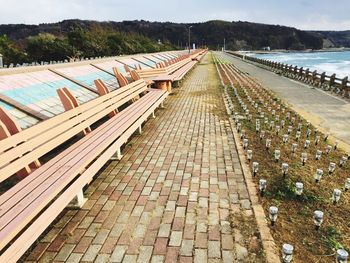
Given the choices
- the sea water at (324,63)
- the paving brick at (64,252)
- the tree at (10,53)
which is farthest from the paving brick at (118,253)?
the sea water at (324,63)

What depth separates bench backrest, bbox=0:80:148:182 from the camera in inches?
130

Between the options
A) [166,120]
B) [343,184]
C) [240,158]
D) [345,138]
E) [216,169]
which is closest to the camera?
[343,184]

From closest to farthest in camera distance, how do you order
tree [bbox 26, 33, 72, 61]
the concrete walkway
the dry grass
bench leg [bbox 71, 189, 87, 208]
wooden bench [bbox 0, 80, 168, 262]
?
wooden bench [bbox 0, 80, 168, 262]
the dry grass
bench leg [bbox 71, 189, 87, 208]
the concrete walkway
tree [bbox 26, 33, 72, 61]

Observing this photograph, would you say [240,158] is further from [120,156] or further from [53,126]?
[53,126]

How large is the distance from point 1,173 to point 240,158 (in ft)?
13.1

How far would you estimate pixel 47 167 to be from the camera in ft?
12.4

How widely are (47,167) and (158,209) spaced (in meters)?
1.48

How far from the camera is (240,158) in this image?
18.9 ft

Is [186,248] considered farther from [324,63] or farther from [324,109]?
[324,63]

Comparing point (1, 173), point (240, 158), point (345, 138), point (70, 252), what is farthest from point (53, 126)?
point (345, 138)

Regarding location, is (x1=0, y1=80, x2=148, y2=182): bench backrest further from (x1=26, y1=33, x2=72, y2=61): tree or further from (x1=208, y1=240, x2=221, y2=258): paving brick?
(x1=26, y1=33, x2=72, y2=61): tree

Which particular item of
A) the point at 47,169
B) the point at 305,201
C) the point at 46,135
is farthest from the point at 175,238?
the point at 46,135

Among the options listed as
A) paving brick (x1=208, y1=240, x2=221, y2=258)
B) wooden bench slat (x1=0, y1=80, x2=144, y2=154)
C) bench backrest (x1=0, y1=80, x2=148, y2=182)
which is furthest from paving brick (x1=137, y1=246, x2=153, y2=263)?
wooden bench slat (x1=0, y1=80, x2=144, y2=154)

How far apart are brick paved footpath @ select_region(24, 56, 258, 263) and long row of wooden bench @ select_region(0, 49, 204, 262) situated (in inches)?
14.6
